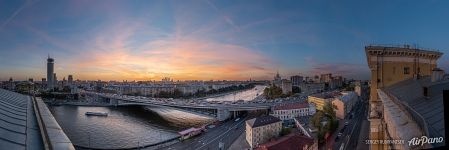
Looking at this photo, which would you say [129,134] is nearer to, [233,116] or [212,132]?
[212,132]

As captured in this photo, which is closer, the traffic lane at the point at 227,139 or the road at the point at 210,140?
the traffic lane at the point at 227,139

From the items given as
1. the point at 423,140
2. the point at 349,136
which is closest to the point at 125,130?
the point at 349,136

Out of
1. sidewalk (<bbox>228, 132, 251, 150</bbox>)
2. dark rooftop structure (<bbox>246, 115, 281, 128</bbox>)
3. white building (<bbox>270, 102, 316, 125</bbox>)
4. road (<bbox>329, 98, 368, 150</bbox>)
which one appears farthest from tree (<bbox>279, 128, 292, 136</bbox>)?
white building (<bbox>270, 102, 316, 125</bbox>)

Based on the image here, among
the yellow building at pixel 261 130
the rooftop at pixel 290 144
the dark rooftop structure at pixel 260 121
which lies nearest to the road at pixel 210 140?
the yellow building at pixel 261 130

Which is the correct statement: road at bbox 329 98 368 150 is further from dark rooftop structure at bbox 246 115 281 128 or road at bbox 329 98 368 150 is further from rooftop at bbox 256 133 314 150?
dark rooftop structure at bbox 246 115 281 128

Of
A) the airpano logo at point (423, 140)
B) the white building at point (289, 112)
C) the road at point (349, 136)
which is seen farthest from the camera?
the white building at point (289, 112)

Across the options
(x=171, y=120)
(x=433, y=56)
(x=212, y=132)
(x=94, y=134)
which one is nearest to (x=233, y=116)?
(x=171, y=120)

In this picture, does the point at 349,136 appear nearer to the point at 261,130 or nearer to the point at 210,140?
the point at 261,130

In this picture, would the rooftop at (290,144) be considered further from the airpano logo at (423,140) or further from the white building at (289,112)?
the airpano logo at (423,140)

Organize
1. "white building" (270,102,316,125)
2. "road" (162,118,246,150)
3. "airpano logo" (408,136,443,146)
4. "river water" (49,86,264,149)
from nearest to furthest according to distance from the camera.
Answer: "airpano logo" (408,136,443,146) → "road" (162,118,246,150) → "river water" (49,86,264,149) → "white building" (270,102,316,125)
